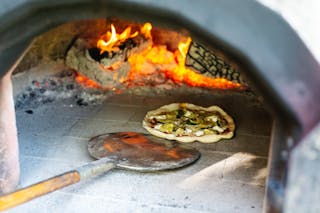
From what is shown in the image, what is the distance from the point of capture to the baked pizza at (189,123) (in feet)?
7.38

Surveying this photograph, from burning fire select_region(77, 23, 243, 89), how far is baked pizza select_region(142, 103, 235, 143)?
1.46 ft

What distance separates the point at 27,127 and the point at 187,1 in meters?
1.49

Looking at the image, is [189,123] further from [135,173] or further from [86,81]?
[86,81]

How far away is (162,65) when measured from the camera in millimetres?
3047

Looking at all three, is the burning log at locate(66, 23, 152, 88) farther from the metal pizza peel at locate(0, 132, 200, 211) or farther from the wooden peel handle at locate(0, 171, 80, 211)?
the wooden peel handle at locate(0, 171, 80, 211)

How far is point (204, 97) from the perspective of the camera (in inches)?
111

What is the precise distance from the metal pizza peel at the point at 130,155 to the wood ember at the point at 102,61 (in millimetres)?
692

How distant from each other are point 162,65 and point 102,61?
44cm

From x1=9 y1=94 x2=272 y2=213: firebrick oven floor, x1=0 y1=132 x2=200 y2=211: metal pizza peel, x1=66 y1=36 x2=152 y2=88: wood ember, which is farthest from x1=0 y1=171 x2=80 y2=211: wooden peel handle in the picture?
x1=66 y1=36 x2=152 y2=88: wood ember

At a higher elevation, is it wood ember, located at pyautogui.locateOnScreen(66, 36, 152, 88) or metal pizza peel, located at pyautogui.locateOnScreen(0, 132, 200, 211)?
wood ember, located at pyautogui.locateOnScreen(66, 36, 152, 88)

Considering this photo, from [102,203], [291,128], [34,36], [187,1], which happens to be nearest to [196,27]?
[187,1]

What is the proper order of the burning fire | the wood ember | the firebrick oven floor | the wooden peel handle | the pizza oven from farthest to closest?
the burning fire
the wood ember
the firebrick oven floor
the wooden peel handle
the pizza oven

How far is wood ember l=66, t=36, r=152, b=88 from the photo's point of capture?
2828mm

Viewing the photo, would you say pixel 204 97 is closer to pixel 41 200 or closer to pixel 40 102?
pixel 40 102
